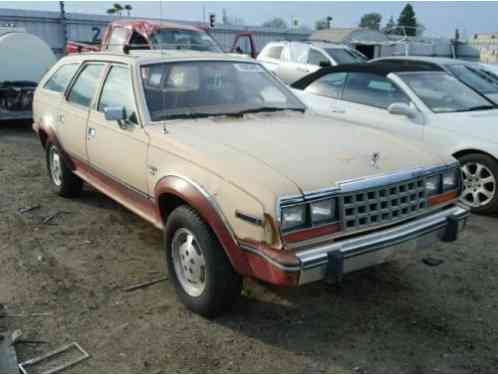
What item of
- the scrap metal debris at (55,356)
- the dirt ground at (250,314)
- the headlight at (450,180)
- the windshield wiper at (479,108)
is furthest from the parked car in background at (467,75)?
the scrap metal debris at (55,356)

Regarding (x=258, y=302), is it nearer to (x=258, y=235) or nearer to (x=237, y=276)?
(x=237, y=276)

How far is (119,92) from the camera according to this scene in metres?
4.36

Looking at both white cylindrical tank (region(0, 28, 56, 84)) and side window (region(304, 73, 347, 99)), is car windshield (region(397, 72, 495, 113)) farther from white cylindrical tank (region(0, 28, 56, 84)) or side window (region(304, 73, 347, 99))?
white cylindrical tank (region(0, 28, 56, 84))

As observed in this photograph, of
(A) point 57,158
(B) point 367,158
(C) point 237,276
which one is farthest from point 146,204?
(A) point 57,158

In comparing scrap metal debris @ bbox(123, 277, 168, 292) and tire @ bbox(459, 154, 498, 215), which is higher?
tire @ bbox(459, 154, 498, 215)

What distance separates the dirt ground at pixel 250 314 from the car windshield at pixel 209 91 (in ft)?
4.46

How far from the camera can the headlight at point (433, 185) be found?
3498mm

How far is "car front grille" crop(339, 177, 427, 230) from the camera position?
3.04 m

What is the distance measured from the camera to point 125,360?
9.96ft

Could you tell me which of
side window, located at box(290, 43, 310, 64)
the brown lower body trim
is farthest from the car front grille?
side window, located at box(290, 43, 310, 64)

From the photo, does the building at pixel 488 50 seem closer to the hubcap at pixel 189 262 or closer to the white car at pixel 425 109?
the white car at pixel 425 109

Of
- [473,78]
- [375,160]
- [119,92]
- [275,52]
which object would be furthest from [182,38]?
[375,160]

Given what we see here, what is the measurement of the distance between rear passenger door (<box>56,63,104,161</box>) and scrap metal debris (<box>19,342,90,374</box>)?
7.36 ft

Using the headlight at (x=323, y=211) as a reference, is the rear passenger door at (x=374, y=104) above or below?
above
